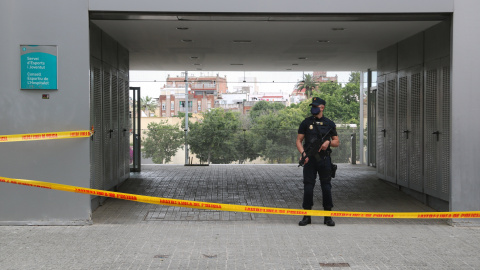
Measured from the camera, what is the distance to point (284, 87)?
20.0 metres

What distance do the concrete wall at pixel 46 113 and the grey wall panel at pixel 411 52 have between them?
5.76 metres

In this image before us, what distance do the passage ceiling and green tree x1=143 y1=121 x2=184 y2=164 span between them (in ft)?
10.5

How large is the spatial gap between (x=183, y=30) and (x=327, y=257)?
16.6 feet

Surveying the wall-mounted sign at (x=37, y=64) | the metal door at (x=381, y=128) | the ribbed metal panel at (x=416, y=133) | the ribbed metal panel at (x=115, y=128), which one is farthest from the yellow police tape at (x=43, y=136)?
the metal door at (x=381, y=128)

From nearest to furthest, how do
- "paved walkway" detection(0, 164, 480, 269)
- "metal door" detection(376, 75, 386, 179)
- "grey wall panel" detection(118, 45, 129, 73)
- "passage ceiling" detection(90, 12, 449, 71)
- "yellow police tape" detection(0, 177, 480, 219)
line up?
1. "paved walkway" detection(0, 164, 480, 269)
2. "yellow police tape" detection(0, 177, 480, 219)
3. "passage ceiling" detection(90, 12, 449, 71)
4. "grey wall panel" detection(118, 45, 129, 73)
5. "metal door" detection(376, 75, 386, 179)

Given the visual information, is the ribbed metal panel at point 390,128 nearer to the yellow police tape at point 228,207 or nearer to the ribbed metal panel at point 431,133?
the ribbed metal panel at point 431,133

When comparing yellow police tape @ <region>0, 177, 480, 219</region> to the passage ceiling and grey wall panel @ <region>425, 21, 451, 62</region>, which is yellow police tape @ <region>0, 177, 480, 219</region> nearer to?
the passage ceiling

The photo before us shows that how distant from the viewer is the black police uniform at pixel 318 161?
7.47m

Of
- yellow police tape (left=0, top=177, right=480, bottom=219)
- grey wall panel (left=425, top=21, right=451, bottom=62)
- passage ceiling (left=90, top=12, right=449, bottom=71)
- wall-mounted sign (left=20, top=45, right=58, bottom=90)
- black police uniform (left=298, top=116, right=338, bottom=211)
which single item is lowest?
yellow police tape (left=0, top=177, right=480, bottom=219)

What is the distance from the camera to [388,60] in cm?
A: 1168

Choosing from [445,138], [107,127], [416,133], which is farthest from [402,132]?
[107,127]

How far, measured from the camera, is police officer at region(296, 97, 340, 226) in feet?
24.5

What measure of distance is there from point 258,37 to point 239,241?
15.5ft

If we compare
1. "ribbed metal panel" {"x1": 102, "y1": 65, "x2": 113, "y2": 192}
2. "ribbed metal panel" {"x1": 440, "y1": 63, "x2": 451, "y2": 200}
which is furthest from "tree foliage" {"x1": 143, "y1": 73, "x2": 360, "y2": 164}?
"ribbed metal panel" {"x1": 440, "y1": 63, "x2": 451, "y2": 200}
